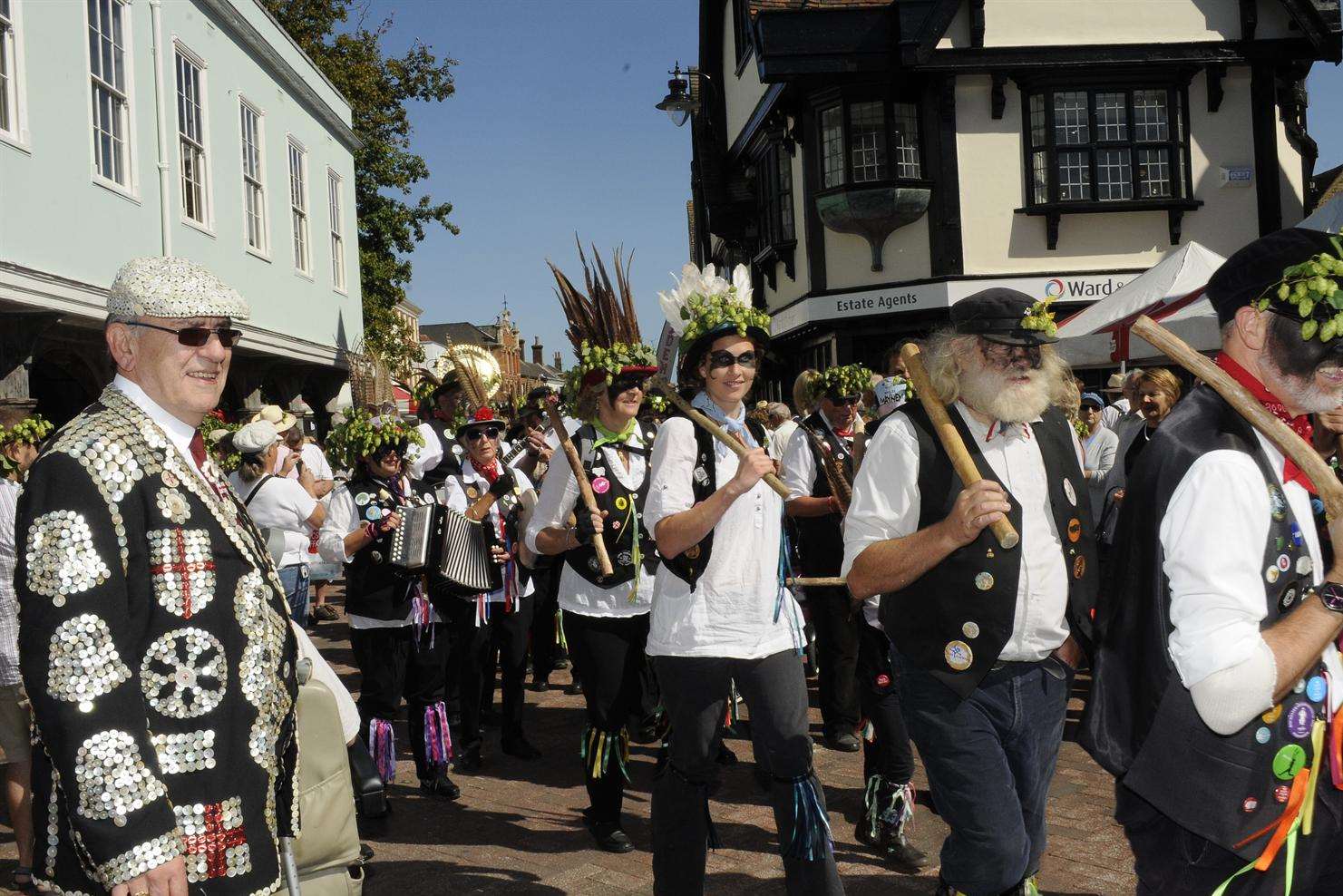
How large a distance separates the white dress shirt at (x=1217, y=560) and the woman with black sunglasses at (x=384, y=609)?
438 cm

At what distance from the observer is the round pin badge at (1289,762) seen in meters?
2.27

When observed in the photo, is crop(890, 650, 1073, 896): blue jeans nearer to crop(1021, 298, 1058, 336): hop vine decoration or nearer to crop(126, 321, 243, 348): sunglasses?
crop(1021, 298, 1058, 336): hop vine decoration

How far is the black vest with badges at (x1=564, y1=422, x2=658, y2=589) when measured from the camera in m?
5.29

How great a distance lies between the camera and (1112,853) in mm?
4887

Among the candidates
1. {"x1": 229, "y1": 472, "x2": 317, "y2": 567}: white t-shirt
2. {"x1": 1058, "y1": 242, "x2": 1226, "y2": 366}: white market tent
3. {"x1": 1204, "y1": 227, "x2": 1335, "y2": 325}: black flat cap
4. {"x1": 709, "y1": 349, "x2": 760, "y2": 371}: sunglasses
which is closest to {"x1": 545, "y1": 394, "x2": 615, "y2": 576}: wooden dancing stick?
{"x1": 709, "y1": 349, "x2": 760, "y2": 371}: sunglasses

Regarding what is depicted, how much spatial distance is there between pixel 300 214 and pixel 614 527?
15.3 metres

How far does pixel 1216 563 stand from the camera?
2.20m

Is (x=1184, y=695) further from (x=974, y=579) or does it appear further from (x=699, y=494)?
(x=699, y=494)

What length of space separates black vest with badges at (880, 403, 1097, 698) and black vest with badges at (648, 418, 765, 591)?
76cm

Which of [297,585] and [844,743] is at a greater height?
[297,585]

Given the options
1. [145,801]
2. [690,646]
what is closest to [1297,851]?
[690,646]

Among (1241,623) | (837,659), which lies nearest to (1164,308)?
(837,659)

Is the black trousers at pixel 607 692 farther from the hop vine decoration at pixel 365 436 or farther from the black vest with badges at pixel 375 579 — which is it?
the hop vine decoration at pixel 365 436

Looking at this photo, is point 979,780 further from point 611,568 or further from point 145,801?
point 611,568
